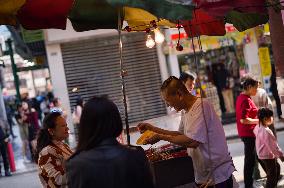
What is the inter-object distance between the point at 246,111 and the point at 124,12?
11.2 feet

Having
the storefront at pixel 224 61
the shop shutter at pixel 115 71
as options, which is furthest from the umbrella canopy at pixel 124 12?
→ the shop shutter at pixel 115 71

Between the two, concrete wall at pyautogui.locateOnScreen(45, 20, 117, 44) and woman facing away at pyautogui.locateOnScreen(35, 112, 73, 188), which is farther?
concrete wall at pyautogui.locateOnScreen(45, 20, 117, 44)

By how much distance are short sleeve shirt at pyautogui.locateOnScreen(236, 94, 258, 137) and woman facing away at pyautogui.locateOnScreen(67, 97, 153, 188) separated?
5752 millimetres

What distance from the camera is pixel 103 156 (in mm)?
3451

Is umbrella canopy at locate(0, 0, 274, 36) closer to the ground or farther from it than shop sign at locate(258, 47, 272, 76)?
farther from it

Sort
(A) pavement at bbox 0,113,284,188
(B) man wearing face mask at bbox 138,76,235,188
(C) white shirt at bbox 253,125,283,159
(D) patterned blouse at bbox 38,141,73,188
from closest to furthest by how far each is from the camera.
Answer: (D) patterned blouse at bbox 38,141,73,188 < (B) man wearing face mask at bbox 138,76,235,188 < (C) white shirt at bbox 253,125,283,159 < (A) pavement at bbox 0,113,284,188

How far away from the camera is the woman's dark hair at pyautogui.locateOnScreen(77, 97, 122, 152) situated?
11.2 ft

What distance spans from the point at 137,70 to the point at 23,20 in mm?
15220

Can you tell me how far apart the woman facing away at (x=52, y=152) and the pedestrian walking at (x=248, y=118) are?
437 centimetres

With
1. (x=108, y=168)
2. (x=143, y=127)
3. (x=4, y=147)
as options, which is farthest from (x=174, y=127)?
(x=4, y=147)

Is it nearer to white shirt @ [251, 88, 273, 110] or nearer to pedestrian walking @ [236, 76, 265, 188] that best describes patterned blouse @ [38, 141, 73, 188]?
pedestrian walking @ [236, 76, 265, 188]

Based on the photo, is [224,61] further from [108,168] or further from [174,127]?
[108,168]

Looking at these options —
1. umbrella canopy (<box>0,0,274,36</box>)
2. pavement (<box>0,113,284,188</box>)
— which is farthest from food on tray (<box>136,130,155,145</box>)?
pavement (<box>0,113,284,188</box>)

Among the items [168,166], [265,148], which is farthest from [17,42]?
[168,166]
